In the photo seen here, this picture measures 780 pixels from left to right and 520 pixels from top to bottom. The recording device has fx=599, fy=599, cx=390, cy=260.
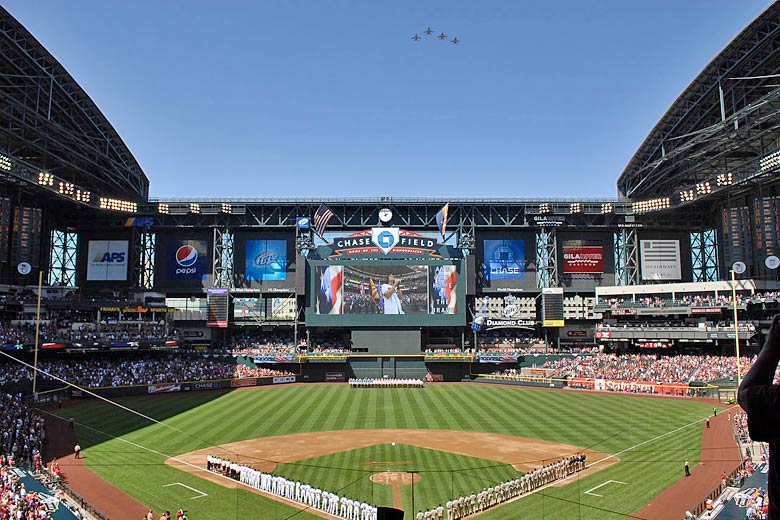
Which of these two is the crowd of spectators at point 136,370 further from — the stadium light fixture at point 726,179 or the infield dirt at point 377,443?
the stadium light fixture at point 726,179

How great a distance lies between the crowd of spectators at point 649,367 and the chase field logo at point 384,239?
23521 millimetres

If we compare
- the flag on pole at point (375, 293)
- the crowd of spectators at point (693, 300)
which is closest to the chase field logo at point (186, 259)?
the flag on pole at point (375, 293)

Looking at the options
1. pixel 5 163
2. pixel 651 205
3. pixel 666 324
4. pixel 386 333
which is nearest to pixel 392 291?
pixel 386 333

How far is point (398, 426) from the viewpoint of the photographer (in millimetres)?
40812

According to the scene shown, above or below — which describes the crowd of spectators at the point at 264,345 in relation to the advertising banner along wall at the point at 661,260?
below

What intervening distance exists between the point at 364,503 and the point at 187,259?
2651 inches

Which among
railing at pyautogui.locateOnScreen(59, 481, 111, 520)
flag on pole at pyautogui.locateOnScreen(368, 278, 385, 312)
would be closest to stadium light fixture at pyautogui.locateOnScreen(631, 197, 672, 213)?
flag on pole at pyautogui.locateOnScreen(368, 278, 385, 312)

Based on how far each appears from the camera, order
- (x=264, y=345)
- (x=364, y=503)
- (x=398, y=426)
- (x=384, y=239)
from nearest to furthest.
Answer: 1. (x=364, y=503)
2. (x=398, y=426)
3. (x=384, y=239)
4. (x=264, y=345)

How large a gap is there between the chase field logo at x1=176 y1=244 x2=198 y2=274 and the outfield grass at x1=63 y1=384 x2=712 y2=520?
93.4ft

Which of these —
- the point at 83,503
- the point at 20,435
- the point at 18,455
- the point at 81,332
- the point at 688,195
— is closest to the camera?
the point at 83,503

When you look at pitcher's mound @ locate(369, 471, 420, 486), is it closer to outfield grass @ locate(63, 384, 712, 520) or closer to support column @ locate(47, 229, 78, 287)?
outfield grass @ locate(63, 384, 712, 520)

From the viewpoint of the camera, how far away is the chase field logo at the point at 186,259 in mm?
83375

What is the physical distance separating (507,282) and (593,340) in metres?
13.8

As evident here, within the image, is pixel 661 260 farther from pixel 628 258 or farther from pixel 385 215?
pixel 385 215
